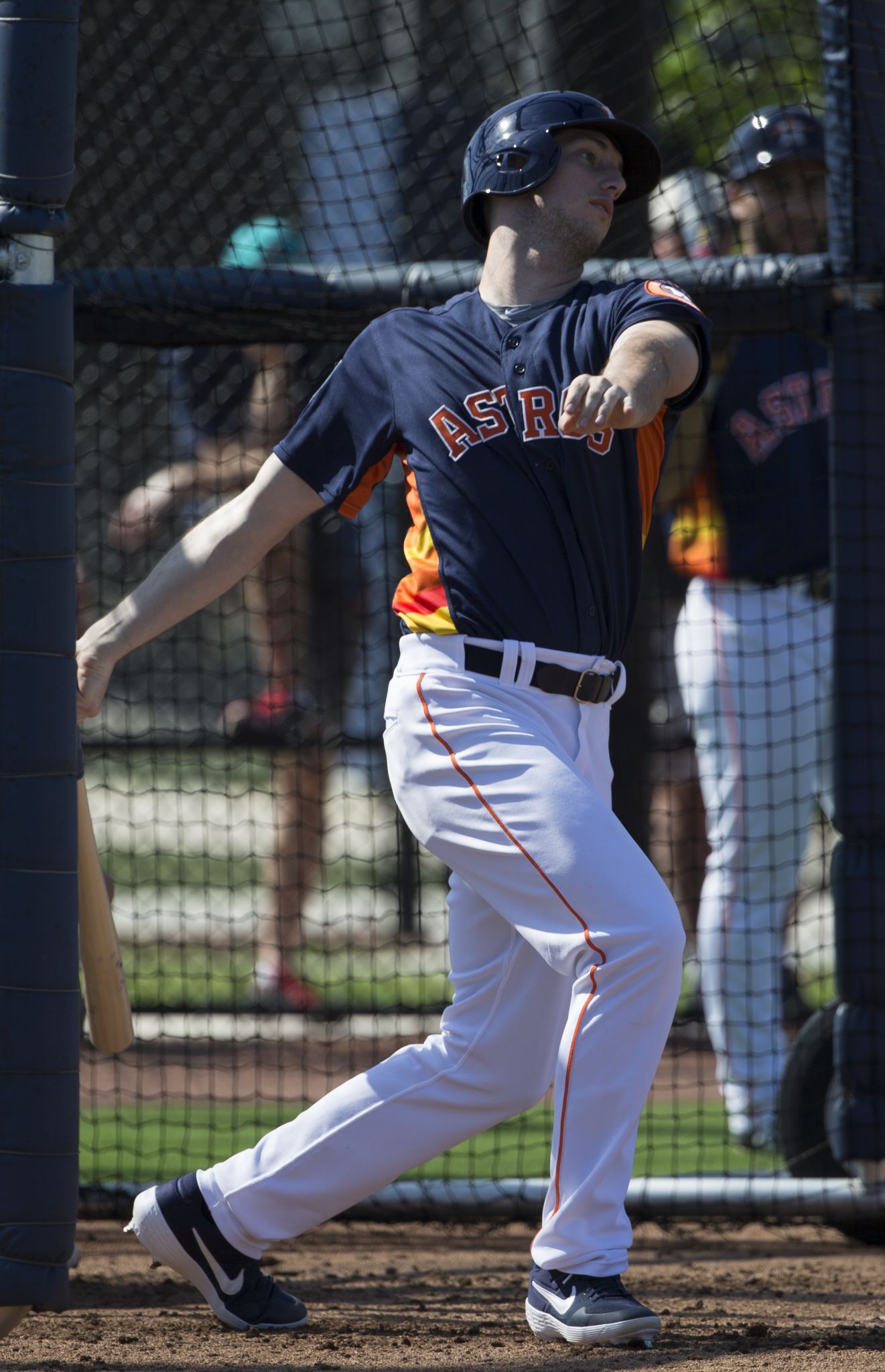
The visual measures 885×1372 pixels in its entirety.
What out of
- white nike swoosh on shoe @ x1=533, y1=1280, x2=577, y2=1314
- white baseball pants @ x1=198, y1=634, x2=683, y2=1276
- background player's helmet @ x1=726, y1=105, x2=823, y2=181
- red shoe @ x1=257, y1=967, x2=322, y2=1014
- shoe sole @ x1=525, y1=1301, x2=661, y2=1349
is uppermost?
background player's helmet @ x1=726, y1=105, x2=823, y2=181

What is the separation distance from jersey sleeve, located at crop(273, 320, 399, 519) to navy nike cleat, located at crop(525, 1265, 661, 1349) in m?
1.29

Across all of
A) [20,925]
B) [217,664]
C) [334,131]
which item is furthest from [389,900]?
[20,925]

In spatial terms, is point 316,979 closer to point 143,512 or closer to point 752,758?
point 143,512

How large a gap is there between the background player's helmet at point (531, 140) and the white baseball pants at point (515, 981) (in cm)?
78

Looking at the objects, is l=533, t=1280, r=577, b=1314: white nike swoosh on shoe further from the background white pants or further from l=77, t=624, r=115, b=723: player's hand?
the background white pants

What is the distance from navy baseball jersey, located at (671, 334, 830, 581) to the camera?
4418mm

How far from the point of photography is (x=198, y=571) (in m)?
2.82

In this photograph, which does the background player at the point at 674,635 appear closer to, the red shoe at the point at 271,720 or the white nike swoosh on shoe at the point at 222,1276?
the red shoe at the point at 271,720

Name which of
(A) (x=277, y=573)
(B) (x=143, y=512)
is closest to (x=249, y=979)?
(A) (x=277, y=573)

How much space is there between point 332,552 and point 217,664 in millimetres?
3355

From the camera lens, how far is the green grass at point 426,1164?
421cm

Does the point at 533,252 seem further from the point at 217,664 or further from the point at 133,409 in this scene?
the point at 217,664

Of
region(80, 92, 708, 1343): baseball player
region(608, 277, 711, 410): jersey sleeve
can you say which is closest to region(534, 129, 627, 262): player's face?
region(80, 92, 708, 1343): baseball player

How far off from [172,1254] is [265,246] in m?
2.55
